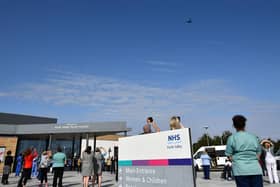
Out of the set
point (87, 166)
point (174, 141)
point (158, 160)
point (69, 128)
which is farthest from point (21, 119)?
point (174, 141)

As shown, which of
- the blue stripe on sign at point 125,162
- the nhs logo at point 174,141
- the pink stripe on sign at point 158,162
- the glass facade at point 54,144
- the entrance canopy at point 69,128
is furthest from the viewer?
the glass facade at point 54,144

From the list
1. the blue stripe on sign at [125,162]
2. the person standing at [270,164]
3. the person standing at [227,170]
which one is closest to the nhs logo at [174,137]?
the blue stripe on sign at [125,162]

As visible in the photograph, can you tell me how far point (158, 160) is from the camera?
167 inches

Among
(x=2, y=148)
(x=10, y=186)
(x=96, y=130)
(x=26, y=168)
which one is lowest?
(x=10, y=186)

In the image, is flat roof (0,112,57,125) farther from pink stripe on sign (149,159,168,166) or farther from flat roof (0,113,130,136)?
pink stripe on sign (149,159,168,166)

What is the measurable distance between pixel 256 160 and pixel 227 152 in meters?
0.41

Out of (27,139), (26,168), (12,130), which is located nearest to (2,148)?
(12,130)

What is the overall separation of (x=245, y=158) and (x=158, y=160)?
1.41 metres

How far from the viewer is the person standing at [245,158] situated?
3430mm

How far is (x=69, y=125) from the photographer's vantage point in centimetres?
2222

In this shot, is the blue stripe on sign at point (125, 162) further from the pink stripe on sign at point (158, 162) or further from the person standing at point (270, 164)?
the person standing at point (270, 164)

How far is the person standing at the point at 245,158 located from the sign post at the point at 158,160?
2.09ft

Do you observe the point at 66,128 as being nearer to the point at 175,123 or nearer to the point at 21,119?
the point at 21,119

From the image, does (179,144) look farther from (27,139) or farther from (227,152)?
(27,139)
